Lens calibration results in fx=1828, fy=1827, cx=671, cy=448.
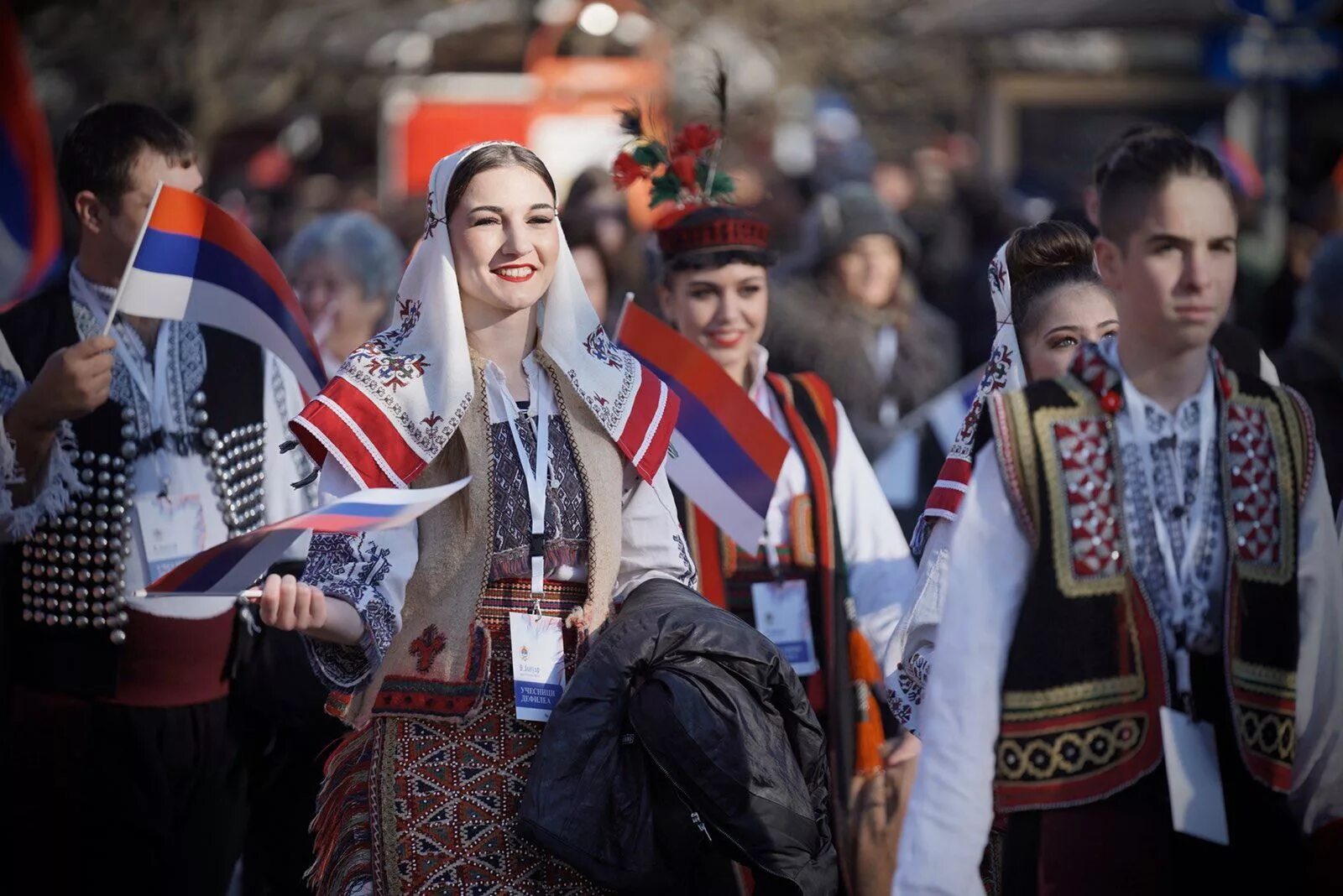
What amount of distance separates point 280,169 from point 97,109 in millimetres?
12563

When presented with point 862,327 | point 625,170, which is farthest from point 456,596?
point 862,327

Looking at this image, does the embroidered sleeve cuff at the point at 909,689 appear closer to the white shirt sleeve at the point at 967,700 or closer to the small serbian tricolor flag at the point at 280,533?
the white shirt sleeve at the point at 967,700

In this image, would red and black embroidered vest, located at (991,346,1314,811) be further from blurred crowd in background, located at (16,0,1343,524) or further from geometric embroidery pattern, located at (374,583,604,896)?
blurred crowd in background, located at (16,0,1343,524)

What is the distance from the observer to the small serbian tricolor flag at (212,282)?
15.5ft

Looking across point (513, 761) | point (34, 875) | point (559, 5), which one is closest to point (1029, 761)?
point (513, 761)

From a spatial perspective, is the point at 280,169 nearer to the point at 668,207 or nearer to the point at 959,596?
the point at 668,207

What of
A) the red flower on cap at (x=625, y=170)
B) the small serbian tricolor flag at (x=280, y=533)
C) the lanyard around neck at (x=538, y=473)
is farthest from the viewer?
the red flower on cap at (x=625, y=170)

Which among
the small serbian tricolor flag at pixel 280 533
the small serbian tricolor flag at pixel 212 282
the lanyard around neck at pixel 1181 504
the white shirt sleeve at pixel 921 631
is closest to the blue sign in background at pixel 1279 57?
the small serbian tricolor flag at pixel 212 282

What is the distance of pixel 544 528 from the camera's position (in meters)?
3.88

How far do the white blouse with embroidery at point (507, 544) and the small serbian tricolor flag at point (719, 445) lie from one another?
0.76m

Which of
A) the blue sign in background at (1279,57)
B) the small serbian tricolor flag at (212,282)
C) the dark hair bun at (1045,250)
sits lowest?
the dark hair bun at (1045,250)

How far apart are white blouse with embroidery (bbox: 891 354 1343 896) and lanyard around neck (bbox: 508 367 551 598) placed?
1030mm

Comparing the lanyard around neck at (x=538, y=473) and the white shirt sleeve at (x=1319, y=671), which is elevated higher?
the lanyard around neck at (x=538, y=473)

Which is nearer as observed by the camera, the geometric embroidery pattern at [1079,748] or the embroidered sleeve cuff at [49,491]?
the geometric embroidery pattern at [1079,748]
